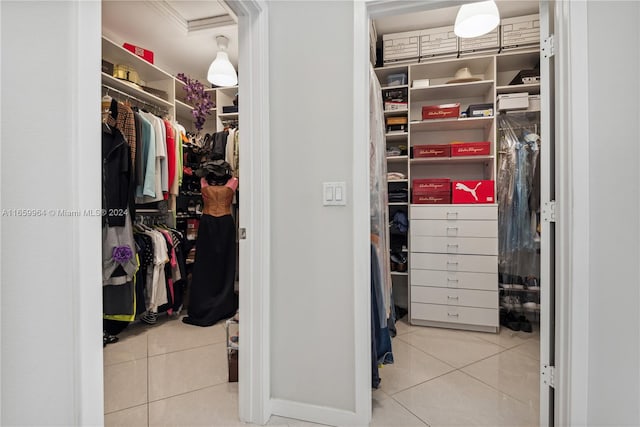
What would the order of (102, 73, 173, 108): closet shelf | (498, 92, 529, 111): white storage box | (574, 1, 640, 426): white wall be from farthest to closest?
(498, 92, 529, 111): white storage box → (102, 73, 173, 108): closet shelf → (574, 1, 640, 426): white wall

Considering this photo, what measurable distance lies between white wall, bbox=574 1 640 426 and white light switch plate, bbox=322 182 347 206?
3.14ft

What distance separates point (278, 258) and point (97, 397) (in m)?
0.91

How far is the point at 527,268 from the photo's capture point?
2.74 meters

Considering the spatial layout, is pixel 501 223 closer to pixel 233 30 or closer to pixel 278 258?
pixel 278 258

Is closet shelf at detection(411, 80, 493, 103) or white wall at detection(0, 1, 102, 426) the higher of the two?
closet shelf at detection(411, 80, 493, 103)

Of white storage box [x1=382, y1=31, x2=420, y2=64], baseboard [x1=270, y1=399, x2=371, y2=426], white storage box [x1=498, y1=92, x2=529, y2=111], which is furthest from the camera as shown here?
white storage box [x1=382, y1=31, x2=420, y2=64]

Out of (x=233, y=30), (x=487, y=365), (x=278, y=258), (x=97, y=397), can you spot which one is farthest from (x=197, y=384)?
(x=233, y=30)

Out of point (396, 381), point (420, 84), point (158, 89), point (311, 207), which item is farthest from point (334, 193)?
point (158, 89)

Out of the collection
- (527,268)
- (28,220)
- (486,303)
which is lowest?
(486,303)

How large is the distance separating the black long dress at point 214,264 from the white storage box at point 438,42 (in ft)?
7.16

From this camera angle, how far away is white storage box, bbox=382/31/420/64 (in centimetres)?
291

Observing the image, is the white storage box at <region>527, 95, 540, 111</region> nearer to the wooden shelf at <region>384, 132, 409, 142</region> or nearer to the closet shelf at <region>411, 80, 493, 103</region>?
the closet shelf at <region>411, 80, 493, 103</region>

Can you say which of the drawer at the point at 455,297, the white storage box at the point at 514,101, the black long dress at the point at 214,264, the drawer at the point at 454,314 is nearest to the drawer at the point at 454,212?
the drawer at the point at 455,297

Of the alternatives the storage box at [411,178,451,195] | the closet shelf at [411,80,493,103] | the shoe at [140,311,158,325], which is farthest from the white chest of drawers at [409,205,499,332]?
the shoe at [140,311,158,325]
